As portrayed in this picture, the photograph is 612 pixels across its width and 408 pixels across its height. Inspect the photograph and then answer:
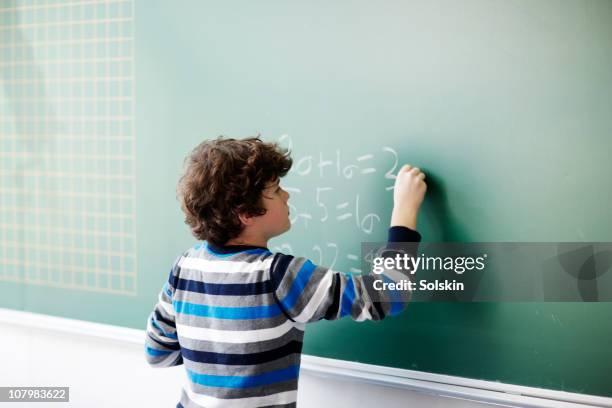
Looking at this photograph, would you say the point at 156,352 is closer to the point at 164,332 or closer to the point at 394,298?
the point at 164,332

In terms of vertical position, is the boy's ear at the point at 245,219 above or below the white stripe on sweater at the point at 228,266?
above

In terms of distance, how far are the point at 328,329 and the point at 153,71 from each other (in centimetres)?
79

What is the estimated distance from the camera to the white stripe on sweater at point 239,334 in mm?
1042

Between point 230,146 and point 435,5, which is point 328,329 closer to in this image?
point 230,146

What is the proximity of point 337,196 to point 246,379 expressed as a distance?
44 cm

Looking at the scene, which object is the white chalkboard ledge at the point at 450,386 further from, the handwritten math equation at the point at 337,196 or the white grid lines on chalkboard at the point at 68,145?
→ the white grid lines on chalkboard at the point at 68,145

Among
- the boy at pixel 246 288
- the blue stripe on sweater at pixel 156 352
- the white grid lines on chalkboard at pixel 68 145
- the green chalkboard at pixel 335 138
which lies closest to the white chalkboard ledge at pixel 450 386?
the green chalkboard at pixel 335 138

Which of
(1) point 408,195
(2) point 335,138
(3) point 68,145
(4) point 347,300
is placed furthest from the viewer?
(3) point 68,145

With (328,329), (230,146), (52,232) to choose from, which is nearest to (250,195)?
(230,146)

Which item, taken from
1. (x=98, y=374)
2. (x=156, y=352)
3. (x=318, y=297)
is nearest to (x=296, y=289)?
(x=318, y=297)

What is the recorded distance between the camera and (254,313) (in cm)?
104

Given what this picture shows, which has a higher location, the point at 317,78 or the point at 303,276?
the point at 317,78

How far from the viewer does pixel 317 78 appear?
1.27 meters

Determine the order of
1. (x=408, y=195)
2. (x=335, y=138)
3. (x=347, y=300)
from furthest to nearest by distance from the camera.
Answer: (x=335, y=138) < (x=408, y=195) < (x=347, y=300)
